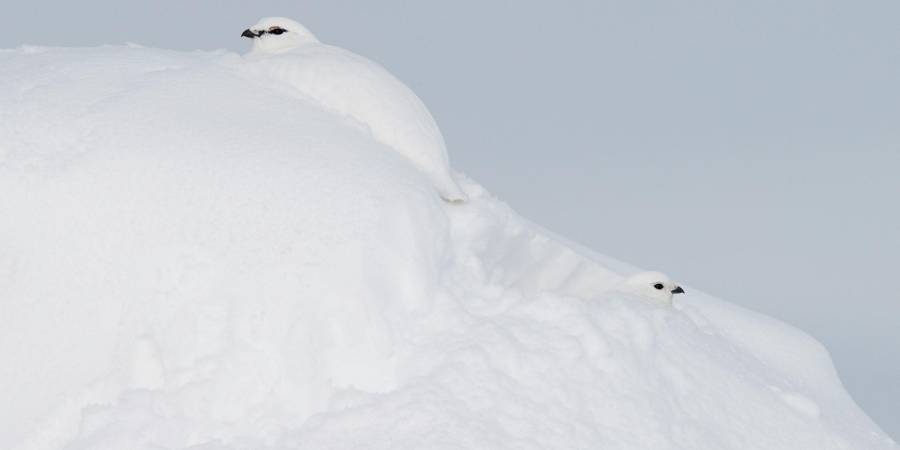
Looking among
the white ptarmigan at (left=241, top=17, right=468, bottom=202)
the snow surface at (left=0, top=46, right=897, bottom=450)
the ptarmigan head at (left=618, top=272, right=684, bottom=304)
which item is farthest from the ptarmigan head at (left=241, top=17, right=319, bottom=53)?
the ptarmigan head at (left=618, top=272, right=684, bottom=304)

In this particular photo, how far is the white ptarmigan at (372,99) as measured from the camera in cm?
800

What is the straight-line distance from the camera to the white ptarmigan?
8.00 metres

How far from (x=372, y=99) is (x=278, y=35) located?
104 centimetres

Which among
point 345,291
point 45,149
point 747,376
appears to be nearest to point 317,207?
point 345,291

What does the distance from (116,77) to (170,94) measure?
45 centimetres

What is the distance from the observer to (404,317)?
6.89m

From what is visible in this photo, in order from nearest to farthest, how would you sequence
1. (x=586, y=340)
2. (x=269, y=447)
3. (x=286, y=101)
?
(x=269, y=447) → (x=586, y=340) → (x=286, y=101)

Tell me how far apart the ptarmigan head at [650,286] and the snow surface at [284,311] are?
8 centimetres

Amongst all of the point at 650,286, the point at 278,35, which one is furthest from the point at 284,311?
the point at 278,35

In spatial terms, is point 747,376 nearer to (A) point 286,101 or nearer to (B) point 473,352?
(B) point 473,352

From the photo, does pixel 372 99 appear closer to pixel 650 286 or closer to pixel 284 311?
pixel 284 311

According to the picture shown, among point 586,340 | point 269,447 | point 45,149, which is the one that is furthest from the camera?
point 45,149

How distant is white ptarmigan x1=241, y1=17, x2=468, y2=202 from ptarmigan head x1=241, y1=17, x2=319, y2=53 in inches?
6.7

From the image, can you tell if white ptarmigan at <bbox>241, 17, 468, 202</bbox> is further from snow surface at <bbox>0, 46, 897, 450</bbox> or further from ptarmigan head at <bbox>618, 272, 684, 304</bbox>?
ptarmigan head at <bbox>618, 272, 684, 304</bbox>
